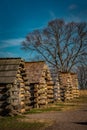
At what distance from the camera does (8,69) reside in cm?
1956

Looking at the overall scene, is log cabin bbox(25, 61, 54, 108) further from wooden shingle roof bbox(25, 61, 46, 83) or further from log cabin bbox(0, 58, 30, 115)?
log cabin bbox(0, 58, 30, 115)

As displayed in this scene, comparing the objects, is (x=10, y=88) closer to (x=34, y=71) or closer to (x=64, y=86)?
(x=34, y=71)

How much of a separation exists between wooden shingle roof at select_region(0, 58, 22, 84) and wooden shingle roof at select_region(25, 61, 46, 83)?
747 cm

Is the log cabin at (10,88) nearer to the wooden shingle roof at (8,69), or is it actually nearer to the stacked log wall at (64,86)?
the wooden shingle roof at (8,69)

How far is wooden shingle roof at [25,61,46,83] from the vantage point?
27759 mm

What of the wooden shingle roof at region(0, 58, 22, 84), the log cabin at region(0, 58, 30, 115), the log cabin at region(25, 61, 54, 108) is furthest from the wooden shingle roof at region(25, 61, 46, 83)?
the wooden shingle roof at region(0, 58, 22, 84)

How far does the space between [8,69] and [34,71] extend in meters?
9.41

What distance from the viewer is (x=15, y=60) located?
20188 millimetres

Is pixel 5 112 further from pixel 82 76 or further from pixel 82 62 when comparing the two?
pixel 82 76

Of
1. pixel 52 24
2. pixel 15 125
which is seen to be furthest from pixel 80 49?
pixel 15 125

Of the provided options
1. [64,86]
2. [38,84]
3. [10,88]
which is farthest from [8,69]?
[64,86]

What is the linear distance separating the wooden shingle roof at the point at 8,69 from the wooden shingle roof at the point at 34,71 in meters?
7.47

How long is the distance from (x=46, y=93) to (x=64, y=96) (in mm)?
7957

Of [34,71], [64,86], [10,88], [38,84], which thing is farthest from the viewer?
[64,86]
